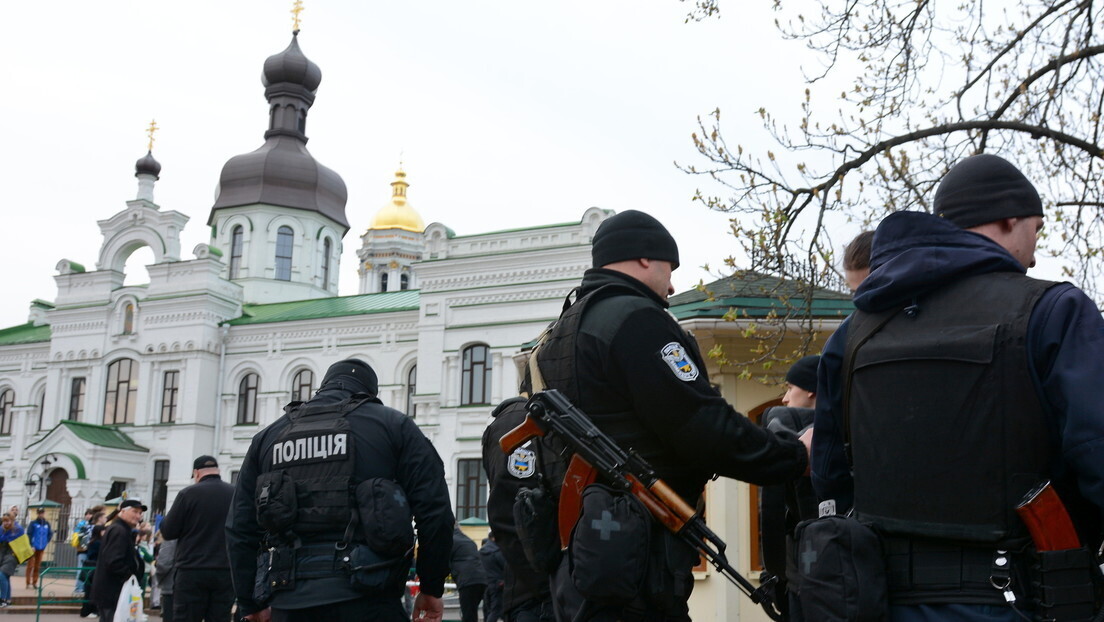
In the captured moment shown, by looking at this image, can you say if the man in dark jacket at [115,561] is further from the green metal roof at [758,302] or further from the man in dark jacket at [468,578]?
the green metal roof at [758,302]

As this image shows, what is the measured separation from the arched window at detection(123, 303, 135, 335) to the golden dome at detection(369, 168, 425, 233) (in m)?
24.6

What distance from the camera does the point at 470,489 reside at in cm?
3316

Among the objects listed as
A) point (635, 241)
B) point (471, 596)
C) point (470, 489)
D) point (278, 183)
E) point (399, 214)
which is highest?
point (399, 214)

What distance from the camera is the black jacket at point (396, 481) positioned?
5.23 m

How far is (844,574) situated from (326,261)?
1872 inches

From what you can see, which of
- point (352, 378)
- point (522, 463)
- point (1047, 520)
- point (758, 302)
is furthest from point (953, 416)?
point (758, 302)

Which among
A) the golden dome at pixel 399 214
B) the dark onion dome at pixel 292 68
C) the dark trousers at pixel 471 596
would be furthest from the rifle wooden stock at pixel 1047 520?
the golden dome at pixel 399 214

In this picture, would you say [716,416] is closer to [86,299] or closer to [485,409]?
[485,409]

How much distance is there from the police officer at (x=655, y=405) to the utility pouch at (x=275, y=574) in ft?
5.81

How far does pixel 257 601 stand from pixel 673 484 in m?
2.49

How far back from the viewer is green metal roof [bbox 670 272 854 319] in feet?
33.6

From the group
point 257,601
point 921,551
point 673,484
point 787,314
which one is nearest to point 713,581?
point 787,314

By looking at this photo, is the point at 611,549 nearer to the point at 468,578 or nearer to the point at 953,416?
the point at 953,416

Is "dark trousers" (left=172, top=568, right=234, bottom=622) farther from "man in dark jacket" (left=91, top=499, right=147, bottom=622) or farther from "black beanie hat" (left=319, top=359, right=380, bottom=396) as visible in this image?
"black beanie hat" (left=319, top=359, right=380, bottom=396)
